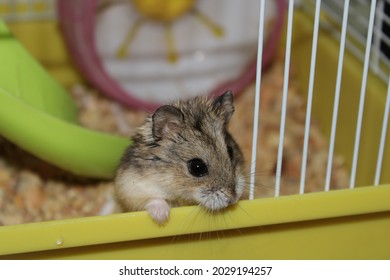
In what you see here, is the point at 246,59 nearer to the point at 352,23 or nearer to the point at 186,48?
the point at 186,48

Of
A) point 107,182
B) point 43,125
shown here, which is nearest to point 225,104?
point 43,125

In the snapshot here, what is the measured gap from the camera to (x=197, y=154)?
221 centimetres

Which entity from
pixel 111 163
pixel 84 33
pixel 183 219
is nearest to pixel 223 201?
pixel 183 219

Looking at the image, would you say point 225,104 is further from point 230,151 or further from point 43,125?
point 43,125

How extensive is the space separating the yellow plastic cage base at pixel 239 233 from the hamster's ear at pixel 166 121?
0.27 m

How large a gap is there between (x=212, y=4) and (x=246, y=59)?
37 centimetres

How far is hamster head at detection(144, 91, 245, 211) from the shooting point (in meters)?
2.17

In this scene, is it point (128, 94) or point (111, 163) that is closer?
point (111, 163)

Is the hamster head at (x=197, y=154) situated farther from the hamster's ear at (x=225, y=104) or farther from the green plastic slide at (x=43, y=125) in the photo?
the green plastic slide at (x=43, y=125)

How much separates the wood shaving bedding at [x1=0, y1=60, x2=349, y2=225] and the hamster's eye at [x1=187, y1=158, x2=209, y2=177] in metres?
0.60

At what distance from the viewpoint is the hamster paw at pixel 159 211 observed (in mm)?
2178

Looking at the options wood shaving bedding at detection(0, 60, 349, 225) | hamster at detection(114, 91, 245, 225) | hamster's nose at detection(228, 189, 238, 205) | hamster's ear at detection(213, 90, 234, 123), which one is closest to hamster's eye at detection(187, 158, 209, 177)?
hamster at detection(114, 91, 245, 225)

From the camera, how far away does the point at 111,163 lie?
2.89m

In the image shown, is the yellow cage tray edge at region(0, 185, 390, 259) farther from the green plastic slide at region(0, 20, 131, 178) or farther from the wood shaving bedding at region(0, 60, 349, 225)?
the green plastic slide at region(0, 20, 131, 178)
